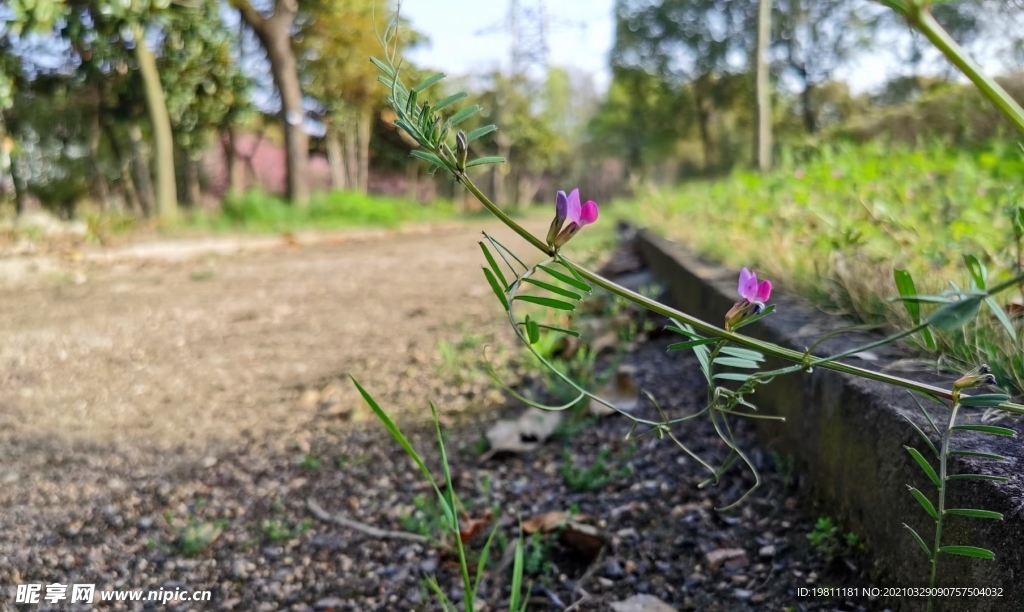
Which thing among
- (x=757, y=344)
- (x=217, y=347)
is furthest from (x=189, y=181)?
(x=757, y=344)

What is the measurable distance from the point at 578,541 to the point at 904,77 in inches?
879

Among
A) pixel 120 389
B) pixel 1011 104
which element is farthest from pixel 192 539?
pixel 1011 104

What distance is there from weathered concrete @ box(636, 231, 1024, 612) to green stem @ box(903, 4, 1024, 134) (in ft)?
1.49

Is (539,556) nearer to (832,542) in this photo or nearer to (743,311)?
(832,542)

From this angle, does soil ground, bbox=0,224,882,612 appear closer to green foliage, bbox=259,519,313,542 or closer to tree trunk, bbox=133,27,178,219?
green foliage, bbox=259,519,313,542

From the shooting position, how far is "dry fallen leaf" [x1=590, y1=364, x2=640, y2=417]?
6.65 ft

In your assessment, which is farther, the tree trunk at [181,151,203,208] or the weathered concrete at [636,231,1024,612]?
the tree trunk at [181,151,203,208]

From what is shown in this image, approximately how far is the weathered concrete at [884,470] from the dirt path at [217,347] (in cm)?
114

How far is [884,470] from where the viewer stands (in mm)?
1043

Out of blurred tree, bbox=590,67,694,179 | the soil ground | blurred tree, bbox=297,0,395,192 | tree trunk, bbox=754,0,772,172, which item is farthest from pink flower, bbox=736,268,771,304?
blurred tree, bbox=590,67,694,179

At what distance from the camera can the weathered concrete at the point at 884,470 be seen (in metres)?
0.80

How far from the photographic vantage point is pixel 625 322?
2.97 metres

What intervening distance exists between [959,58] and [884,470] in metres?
0.69

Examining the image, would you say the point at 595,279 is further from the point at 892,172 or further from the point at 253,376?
the point at 892,172
